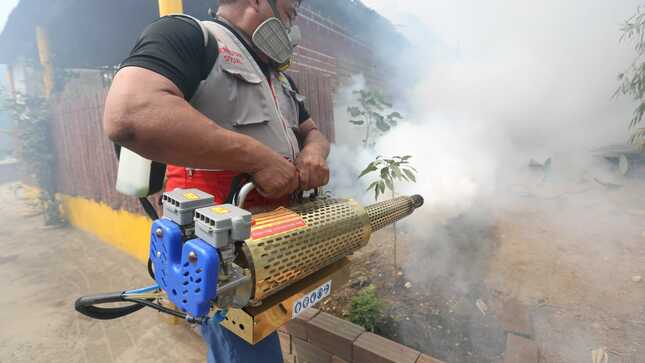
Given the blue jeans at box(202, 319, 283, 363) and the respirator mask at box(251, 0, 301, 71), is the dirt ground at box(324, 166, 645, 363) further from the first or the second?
the respirator mask at box(251, 0, 301, 71)

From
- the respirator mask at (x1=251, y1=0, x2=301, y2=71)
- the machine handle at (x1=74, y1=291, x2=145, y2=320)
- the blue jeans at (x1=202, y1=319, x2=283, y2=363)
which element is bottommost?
the blue jeans at (x1=202, y1=319, x2=283, y2=363)

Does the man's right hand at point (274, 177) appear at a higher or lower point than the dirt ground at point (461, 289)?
higher

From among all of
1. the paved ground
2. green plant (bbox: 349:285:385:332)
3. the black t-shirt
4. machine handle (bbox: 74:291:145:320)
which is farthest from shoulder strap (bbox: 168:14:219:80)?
the paved ground

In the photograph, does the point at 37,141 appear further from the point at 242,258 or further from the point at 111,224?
the point at 242,258

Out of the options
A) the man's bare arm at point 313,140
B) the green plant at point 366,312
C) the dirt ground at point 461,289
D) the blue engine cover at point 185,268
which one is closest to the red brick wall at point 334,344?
the green plant at point 366,312

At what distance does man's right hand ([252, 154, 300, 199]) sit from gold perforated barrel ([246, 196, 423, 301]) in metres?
0.07

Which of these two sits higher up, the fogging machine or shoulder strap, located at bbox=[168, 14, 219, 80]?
shoulder strap, located at bbox=[168, 14, 219, 80]

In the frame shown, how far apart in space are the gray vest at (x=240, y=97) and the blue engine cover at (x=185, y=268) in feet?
1.45

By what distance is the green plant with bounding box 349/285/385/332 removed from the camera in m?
2.32

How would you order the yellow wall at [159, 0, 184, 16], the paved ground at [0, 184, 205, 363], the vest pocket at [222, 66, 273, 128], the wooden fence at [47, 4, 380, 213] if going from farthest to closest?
the wooden fence at [47, 4, 380, 213]
the yellow wall at [159, 0, 184, 16]
the paved ground at [0, 184, 205, 363]
the vest pocket at [222, 66, 273, 128]

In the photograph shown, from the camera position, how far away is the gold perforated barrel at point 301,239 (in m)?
0.90

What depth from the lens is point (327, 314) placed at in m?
2.37

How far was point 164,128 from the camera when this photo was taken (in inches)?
34.4

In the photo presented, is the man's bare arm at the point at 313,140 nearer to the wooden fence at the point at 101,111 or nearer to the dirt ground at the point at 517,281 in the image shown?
the dirt ground at the point at 517,281
